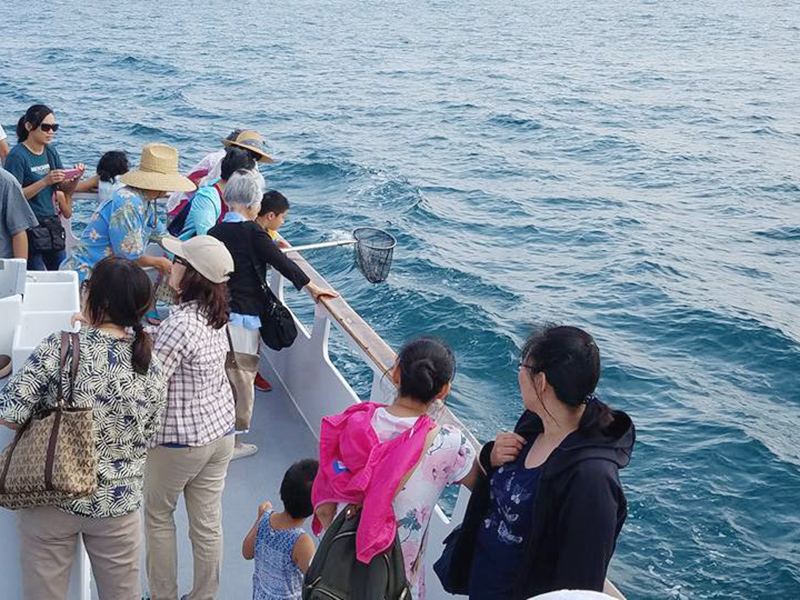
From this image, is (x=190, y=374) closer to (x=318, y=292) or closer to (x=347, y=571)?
(x=347, y=571)

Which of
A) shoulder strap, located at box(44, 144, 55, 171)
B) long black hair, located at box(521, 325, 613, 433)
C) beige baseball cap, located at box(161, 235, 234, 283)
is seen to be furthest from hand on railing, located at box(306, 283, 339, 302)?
long black hair, located at box(521, 325, 613, 433)

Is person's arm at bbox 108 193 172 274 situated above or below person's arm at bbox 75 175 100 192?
above

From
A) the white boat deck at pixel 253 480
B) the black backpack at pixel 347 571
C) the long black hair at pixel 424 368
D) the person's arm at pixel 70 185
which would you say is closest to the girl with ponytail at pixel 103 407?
the black backpack at pixel 347 571

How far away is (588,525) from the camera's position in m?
2.42

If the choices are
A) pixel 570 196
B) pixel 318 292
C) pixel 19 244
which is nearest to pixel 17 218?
pixel 19 244

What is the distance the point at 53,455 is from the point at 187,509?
40.4 inches

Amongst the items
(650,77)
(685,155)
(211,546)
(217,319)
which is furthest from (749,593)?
(650,77)

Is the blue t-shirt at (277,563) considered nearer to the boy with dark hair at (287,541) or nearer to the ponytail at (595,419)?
the boy with dark hair at (287,541)

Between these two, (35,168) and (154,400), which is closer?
(154,400)

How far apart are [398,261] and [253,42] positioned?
28.0 metres

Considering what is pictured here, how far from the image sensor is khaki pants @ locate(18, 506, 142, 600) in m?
3.03

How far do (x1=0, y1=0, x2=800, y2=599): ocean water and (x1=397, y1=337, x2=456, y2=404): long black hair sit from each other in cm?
527

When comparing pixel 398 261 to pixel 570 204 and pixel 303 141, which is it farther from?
pixel 303 141

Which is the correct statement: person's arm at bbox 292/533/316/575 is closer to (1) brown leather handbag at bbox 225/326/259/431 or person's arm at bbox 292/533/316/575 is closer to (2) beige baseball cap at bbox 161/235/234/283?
(2) beige baseball cap at bbox 161/235/234/283
